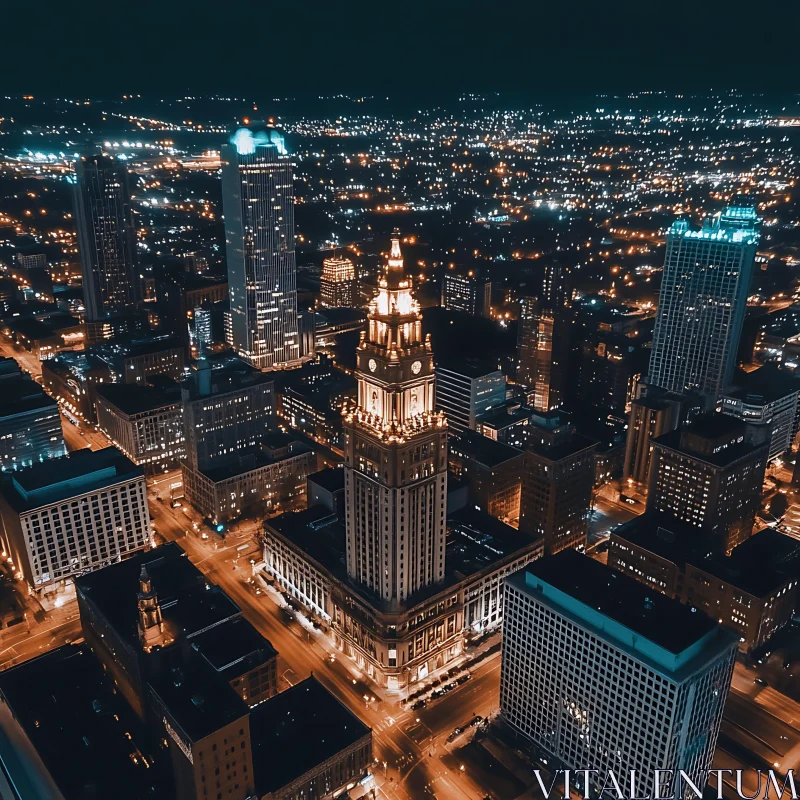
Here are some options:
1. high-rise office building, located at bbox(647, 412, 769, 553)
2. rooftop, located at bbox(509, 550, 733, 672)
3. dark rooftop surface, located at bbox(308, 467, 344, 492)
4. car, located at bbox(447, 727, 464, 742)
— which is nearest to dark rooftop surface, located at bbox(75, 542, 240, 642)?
dark rooftop surface, located at bbox(308, 467, 344, 492)

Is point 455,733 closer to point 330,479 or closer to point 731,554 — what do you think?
point 330,479

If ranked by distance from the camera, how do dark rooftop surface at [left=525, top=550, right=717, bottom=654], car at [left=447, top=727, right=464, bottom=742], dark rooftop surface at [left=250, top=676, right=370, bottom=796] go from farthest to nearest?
car at [left=447, top=727, right=464, bottom=742] < dark rooftop surface at [left=250, top=676, right=370, bottom=796] < dark rooftop surface at [left=525, top=550, right=717, bottom=654]

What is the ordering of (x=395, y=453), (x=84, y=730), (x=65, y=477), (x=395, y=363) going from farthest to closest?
1. (x=65, y=477)
2. (x=395, y=453)
3. (x=395, y=363)
4. (x=84, y=730)

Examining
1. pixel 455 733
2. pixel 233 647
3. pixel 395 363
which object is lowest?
pixel 455 733

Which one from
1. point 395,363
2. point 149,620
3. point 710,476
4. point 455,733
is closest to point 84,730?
point 149,620

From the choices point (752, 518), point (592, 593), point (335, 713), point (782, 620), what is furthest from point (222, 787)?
point (752, 518)

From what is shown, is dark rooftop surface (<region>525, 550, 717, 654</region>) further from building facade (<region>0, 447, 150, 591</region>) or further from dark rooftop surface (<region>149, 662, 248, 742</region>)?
building facade (<region>0, 447, 150, 591</region>)

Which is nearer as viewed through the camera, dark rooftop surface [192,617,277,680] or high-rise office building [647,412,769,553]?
dark rooftop surface [192,617,277,680]

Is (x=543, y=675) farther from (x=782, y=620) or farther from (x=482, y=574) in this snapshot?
(x=782, y=620)
